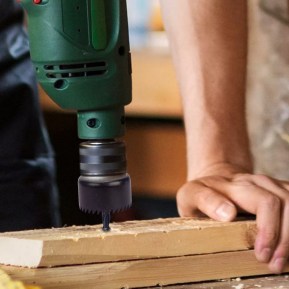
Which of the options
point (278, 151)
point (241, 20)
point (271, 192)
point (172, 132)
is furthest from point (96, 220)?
point (271, 192)

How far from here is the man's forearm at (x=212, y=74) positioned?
1646 millimetres

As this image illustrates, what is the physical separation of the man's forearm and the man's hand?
3.9 inches

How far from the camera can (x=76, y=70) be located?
50.9 inches

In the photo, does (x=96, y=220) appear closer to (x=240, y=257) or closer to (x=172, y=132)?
(x=172, y=132)

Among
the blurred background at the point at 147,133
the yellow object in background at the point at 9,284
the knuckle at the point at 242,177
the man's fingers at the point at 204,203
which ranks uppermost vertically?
the yellow object in background at the point at 9,284

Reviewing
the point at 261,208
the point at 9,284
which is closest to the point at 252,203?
the point at 261,208

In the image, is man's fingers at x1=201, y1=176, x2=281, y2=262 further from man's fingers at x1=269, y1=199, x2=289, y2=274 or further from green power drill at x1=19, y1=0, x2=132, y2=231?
green power drill at x1=19, y1=0, x2=132, y2=231

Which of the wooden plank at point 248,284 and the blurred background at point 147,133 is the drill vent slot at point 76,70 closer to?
the wooden plank at point 248,284

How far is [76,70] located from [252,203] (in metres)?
0.33

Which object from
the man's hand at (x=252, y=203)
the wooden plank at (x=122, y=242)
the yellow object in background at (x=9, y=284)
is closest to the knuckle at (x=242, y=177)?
the man's hand at (x=252, y=203)

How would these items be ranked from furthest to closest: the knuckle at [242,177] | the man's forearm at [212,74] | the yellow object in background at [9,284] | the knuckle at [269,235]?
the man's forearm at [212,74] < the knuckle at [242,177] < the knuckle at [269,235] < the yellow object in background at [9,284]

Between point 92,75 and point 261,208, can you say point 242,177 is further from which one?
point 92,75

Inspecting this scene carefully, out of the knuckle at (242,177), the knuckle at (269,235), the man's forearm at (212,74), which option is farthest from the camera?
the man's forearm at (212,74)

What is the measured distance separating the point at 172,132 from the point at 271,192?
6.98 ft
